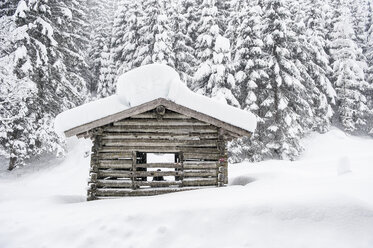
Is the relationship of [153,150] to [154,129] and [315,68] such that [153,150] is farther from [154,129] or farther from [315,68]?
[315,68]

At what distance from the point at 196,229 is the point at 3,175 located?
1635 centimetres

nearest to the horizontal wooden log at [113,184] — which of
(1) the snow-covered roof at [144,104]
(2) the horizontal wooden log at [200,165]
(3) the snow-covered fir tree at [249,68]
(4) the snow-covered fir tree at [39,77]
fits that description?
(1) the snow-covered roof at [144,104]

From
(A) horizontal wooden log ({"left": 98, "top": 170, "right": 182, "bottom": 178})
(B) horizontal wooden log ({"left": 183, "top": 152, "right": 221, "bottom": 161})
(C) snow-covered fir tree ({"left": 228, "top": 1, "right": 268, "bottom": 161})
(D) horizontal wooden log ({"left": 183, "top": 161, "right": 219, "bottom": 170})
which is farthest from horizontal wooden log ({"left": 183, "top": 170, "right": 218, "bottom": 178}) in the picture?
(C) snow-covered fir tree ({"left": 228, "top": 1, "right": 268, "bottom": 161})

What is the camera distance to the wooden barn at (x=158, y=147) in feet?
30.9

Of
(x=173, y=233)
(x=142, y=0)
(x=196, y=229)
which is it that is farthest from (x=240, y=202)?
(x=142, y=0)

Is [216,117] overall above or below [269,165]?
above

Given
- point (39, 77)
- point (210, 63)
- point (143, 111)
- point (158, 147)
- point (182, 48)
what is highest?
point (182, 48)

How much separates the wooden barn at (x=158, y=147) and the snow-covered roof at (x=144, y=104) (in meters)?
0.17

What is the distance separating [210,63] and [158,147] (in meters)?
12.5

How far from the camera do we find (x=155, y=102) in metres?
9.10

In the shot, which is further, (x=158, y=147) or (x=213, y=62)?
(x=213, y=62)

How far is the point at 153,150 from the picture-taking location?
31.4 ft

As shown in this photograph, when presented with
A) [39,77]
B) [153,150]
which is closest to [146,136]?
[153,150]

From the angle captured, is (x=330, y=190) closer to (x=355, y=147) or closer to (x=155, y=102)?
(x=155, y=102)
